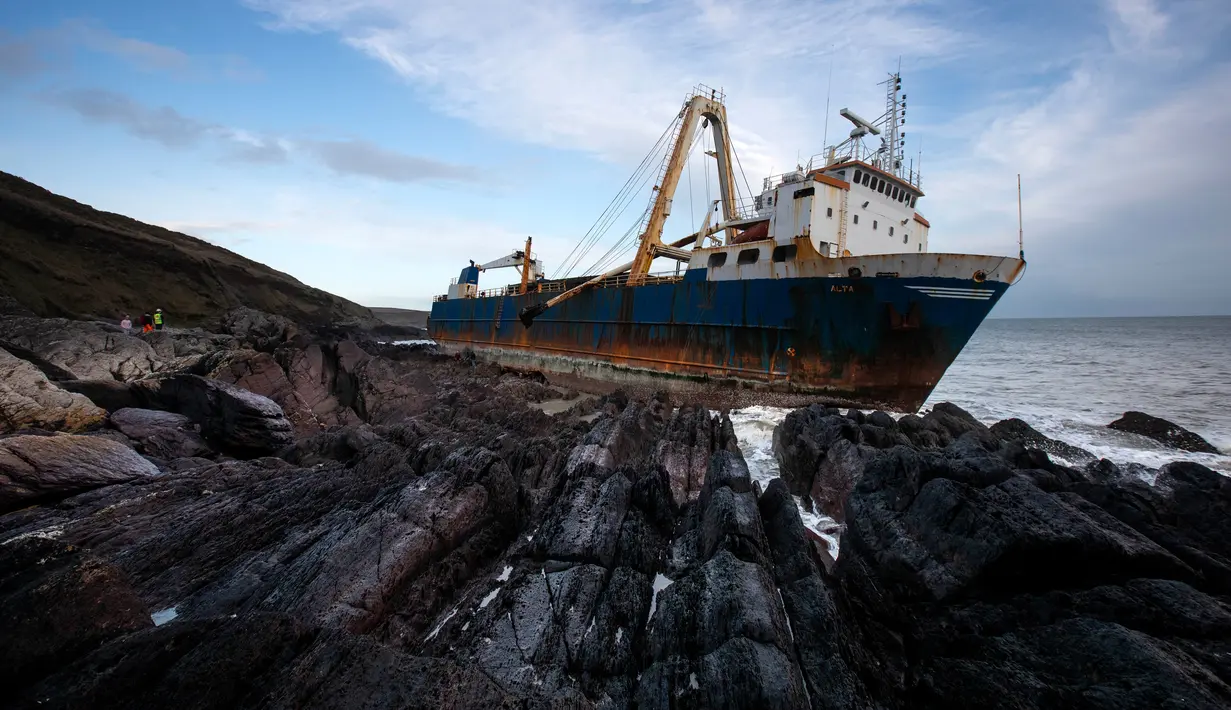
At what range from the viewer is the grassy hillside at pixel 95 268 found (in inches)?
1099

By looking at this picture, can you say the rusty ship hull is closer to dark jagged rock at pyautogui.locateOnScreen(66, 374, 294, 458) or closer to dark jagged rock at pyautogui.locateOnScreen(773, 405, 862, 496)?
dark jagged rock at pyautogui.locateOnScreen(773, 405, 862, 496)

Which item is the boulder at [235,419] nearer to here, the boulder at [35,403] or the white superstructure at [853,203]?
the boulder at [35,403]

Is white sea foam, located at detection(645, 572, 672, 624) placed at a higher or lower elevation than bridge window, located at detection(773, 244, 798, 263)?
lower

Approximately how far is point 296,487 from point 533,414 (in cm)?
670

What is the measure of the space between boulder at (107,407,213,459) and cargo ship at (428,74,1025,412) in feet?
45.3

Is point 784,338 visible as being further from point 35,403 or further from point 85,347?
point 85,347

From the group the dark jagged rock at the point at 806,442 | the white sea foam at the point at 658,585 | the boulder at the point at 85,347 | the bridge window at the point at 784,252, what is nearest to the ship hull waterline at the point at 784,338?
the bridge window at the point at 784,252

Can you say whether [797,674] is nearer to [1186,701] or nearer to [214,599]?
[1186,701]

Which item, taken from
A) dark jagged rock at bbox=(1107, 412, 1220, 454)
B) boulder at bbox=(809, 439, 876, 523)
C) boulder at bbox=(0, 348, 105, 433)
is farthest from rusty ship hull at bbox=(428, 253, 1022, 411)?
boulder at bbox=(0, 348, 105, 433)

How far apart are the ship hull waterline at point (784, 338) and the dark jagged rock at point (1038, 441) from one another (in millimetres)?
2604

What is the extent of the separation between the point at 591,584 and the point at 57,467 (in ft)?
22.2

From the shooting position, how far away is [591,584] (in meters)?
4.15

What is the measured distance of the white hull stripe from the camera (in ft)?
43.1

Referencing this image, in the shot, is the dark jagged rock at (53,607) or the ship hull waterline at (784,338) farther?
the ship hull waterline at (784,338)
